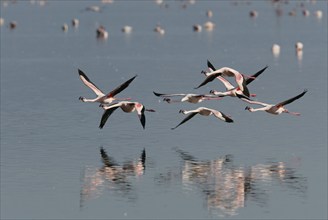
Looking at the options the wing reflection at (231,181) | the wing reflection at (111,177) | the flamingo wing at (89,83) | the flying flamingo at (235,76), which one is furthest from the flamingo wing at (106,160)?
the flying flamingo at (235,76)

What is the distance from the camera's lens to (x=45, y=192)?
3516 cm

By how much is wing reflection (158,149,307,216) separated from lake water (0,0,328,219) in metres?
0.04

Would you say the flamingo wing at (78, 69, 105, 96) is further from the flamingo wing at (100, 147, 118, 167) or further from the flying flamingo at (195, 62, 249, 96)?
the flamingo wing at (100, 147, 118, 167)

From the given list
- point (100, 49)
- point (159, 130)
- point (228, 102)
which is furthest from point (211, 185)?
point (100, 49)

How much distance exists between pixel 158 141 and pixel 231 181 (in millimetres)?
7672

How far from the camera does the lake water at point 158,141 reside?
33688 millimetres

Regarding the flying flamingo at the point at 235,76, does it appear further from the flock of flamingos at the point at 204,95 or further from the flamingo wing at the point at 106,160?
the flamingo wing at the point at 106,160

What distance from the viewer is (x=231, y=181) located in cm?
3625

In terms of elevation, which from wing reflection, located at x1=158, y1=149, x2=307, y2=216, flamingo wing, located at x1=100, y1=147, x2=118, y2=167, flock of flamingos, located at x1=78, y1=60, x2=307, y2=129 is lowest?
wing reflection, located at x1=158, y1=149, x2=307, y2=216

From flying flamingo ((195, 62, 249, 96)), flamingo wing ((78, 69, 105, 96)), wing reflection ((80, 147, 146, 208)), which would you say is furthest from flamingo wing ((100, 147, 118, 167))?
flying flamingo ((195, 62, 249, 96))

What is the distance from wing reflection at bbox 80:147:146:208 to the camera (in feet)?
115

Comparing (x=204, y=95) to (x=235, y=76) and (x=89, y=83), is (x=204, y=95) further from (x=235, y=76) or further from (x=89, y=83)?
(x=89, y=83)

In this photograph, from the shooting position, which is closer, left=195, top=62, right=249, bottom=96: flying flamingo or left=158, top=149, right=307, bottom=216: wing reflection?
left=195, top=62, right=249, bottom=96: flying flamingo

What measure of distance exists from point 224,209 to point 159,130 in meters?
13.4
